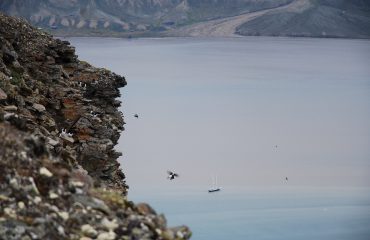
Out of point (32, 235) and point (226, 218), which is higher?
point (226, 218)

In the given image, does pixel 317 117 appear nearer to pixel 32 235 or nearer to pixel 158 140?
pixel 158 140

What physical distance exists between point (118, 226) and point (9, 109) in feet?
28.5

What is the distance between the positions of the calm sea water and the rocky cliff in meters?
32.7

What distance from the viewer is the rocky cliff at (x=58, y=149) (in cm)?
837

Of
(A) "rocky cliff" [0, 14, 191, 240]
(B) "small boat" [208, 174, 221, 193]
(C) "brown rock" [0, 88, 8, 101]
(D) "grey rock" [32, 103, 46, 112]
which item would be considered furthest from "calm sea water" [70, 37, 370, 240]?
(C) "brown rock" [0, 88, 8, 101]

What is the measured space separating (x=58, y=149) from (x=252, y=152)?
78966mm

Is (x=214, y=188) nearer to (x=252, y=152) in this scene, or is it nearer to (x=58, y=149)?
(x=252, y=152)

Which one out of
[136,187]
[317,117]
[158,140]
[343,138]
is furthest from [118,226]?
[317,117]

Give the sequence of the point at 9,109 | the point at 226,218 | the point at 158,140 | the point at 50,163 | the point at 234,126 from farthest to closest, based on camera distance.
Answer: the point at 234,126 → the point at 158,140 → the point at 226,218 → the point at 9,109 → the point at 50,163

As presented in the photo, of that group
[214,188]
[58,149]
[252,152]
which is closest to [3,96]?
[58,149]

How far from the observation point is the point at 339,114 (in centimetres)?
12312

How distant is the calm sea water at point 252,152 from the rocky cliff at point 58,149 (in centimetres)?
3267

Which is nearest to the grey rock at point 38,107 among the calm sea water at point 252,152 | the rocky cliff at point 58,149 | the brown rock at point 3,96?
the rocky cliff at point 58,149

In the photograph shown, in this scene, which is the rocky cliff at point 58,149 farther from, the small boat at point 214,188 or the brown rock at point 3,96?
the small boat at point 214,188
